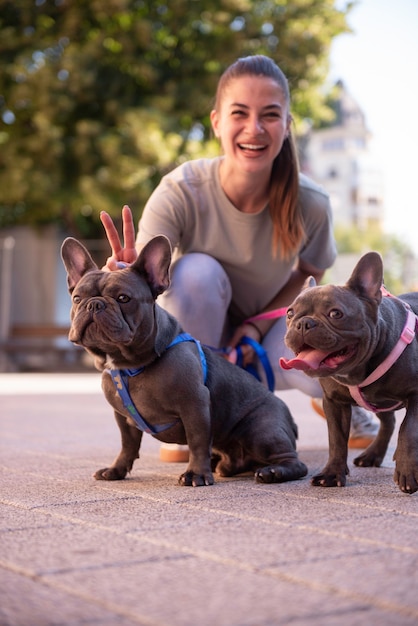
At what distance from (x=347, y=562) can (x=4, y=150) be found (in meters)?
15.2

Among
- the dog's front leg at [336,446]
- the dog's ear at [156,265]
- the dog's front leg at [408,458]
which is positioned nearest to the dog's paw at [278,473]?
the dog's front leg at [336,446]

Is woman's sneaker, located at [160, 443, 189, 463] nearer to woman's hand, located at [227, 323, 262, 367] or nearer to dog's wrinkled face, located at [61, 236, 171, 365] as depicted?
woman's hand, located at [227, 323, 262, 367]

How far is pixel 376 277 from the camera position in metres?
2.94

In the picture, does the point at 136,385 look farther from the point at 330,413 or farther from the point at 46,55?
the point at 46,55

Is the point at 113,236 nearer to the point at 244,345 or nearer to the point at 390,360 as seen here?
the point at 244,345

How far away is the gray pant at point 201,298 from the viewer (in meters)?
4.09

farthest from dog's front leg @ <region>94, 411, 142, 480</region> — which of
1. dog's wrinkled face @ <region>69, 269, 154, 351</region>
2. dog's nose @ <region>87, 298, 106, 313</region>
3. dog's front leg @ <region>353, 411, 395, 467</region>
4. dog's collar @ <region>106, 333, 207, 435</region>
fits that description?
dog's front leg @ <region>353, 411, 395, 467</region>

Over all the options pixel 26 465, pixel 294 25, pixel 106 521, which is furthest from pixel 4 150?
pixel 106 521

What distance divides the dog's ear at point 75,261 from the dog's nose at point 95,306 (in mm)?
304

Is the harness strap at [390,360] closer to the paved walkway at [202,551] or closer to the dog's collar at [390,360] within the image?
the dog's collar at [390,360]

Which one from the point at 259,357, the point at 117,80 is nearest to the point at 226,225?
the point at 259,357

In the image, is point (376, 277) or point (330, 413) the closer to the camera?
point (376, 277)

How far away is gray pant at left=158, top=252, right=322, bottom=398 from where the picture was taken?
4.09m

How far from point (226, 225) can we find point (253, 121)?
54cm
